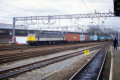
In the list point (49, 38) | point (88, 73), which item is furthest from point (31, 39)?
point (88, 73)

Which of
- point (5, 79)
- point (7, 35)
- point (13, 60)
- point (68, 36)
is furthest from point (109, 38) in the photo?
point (5, 79)

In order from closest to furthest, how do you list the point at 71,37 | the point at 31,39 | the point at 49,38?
the point at 31,39 → the point at 49,38 → the point at 71,37

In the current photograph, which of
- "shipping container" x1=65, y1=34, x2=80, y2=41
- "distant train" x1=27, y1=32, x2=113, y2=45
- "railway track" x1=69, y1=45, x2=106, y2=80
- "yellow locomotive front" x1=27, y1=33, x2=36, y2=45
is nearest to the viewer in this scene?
"railway track" x1=69, y1=45, x2=106, y2=80

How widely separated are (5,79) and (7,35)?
4621cm

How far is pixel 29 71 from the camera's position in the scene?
11383 millimetres

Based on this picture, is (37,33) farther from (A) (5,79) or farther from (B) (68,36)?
(A) (5,79)

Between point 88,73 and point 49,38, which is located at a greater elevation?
point 49,38

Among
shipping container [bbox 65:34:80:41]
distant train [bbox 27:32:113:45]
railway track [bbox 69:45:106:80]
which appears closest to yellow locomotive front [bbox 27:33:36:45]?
distant train [bbox 27:32:113:45]

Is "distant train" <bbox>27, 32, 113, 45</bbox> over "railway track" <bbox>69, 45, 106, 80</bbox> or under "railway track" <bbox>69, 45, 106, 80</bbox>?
over

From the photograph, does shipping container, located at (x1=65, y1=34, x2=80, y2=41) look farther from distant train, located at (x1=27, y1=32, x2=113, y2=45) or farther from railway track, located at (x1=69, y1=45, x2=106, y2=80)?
railway track, located at (x1=69, y1=45, x2=106, y2=80)

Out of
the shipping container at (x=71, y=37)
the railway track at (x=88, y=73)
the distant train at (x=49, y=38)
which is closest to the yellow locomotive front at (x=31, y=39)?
the distant train at (x=49, y=38)

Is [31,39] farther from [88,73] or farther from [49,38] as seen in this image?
[88,73]

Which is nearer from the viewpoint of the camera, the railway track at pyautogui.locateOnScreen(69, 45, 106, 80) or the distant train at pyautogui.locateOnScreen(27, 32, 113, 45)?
the railway track at pyautogui.locateOnScreen(69, 45, 106, 80)

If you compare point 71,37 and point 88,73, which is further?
point 71,37
